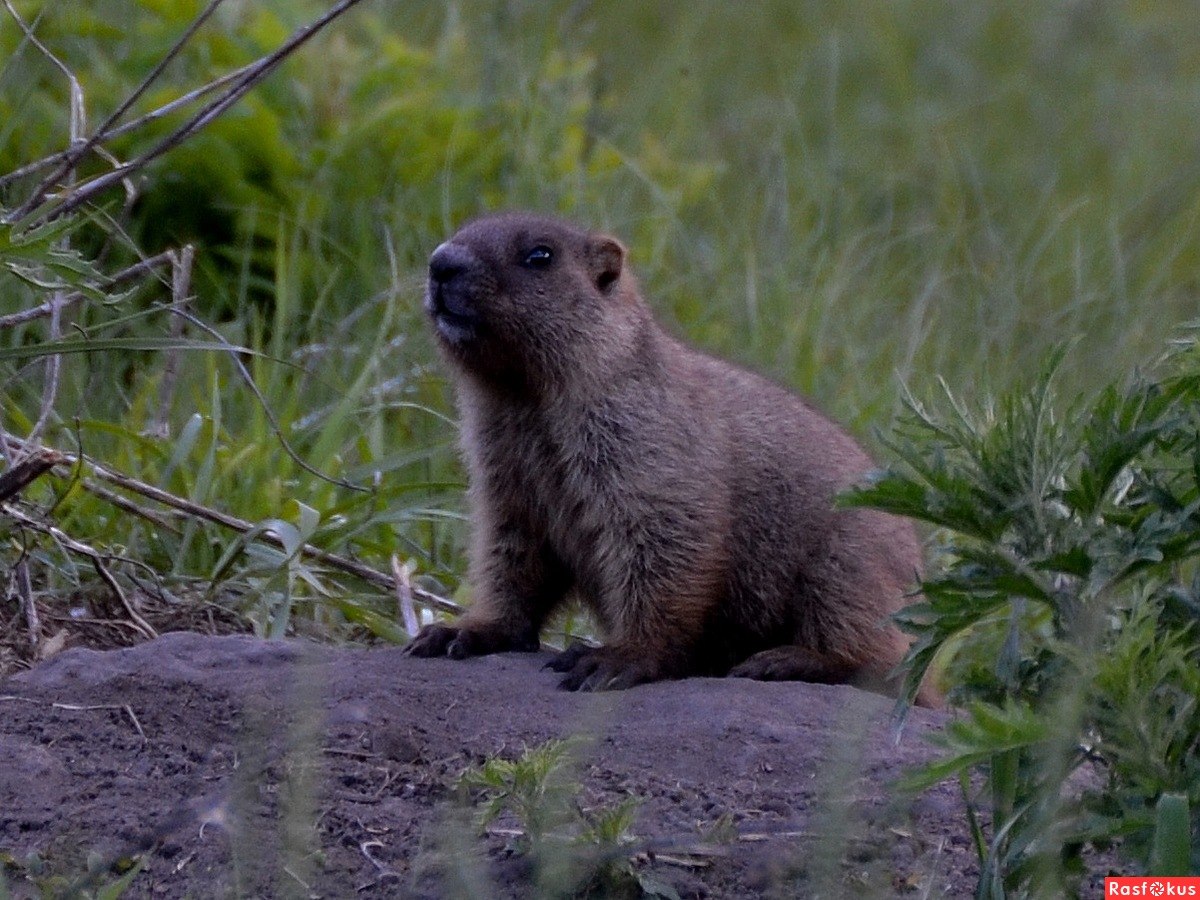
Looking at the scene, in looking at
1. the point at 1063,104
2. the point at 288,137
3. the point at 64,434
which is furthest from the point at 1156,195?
the point at 64,434

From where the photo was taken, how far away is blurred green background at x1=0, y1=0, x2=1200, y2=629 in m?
5.32

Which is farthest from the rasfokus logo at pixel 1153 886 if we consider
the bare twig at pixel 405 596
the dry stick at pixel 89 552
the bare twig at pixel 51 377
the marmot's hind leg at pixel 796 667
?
the bare twig at pixel 51 377

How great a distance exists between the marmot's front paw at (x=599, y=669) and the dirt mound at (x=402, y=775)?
0.07m

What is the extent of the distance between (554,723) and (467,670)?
505 millimetres

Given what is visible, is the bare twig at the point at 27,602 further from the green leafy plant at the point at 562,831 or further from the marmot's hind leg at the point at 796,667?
the marmot's hind leg at the point at 796,667

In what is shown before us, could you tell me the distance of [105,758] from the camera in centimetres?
348

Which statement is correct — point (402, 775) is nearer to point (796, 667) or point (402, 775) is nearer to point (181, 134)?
point (796, 667)

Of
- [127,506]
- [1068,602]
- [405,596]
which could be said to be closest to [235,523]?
[127,506]

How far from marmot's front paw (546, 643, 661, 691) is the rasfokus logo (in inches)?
62.9

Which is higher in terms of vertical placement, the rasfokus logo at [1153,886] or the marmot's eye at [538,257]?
the marmot's eye at [538,257]

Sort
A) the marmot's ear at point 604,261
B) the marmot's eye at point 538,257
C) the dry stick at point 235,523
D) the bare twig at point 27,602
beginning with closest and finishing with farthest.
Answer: the bare twig at point 27,602 < the dry stick at point 235,523 < the marmot's eye at point 538,257 < the marmot's ear at point 604,261

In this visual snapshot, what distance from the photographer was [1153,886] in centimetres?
263

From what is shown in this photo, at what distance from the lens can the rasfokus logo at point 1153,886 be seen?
102 inches

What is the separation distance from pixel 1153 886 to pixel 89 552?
8.95ft
